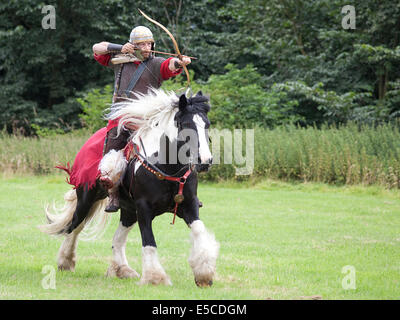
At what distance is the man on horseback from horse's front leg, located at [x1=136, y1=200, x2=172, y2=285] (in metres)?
0.52

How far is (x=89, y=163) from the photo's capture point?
25.5 feet

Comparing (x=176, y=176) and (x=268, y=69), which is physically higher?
(x=268, y=69)

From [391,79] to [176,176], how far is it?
58.3 ft

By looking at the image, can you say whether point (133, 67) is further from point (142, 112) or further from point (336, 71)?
point (336, 71)

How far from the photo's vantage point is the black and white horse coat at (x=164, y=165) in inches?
258

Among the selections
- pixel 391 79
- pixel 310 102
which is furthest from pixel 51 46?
pixel 391 79

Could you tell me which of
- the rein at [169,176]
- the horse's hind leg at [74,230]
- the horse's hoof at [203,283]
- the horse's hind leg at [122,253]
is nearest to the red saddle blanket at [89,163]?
the horse's hind leg at [74,230]

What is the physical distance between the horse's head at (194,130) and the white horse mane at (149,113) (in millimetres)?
159

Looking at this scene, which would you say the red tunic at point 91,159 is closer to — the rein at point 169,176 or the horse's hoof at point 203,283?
the rein at point 169,176

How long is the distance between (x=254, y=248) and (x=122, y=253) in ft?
8.88

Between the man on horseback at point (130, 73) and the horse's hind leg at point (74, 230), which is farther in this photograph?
the horse's hind leg at point (74, 230)

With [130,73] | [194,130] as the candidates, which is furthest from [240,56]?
[194,130]
